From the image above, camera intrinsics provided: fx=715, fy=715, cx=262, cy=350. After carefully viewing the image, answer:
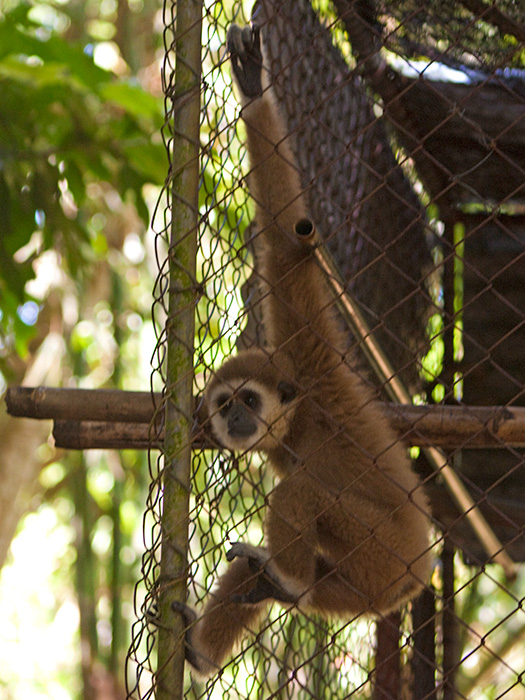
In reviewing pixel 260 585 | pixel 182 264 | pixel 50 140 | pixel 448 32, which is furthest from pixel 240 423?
pixel 50 140

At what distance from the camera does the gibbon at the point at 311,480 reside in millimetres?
2234

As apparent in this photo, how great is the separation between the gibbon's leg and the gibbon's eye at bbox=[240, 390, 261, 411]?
0.58 metres

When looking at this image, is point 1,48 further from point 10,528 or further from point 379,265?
point 10,528

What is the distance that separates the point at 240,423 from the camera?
270cm

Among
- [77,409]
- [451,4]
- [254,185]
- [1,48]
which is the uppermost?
[1,48]

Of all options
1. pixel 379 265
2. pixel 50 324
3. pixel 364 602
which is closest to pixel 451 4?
pixel 379 265

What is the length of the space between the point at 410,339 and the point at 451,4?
1.55 meters

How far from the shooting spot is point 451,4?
248cm

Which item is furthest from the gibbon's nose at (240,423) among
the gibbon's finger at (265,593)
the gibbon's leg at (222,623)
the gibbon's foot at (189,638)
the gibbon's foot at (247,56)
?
the gibbon's foot at (247,56)

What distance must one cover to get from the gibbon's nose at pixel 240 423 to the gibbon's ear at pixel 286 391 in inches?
5.7

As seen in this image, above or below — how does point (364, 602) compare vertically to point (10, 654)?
below

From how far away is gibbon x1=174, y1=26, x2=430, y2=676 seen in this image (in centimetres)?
223

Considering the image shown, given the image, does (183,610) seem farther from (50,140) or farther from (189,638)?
(50,140)

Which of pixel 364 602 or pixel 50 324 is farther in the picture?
pixel 50 324
